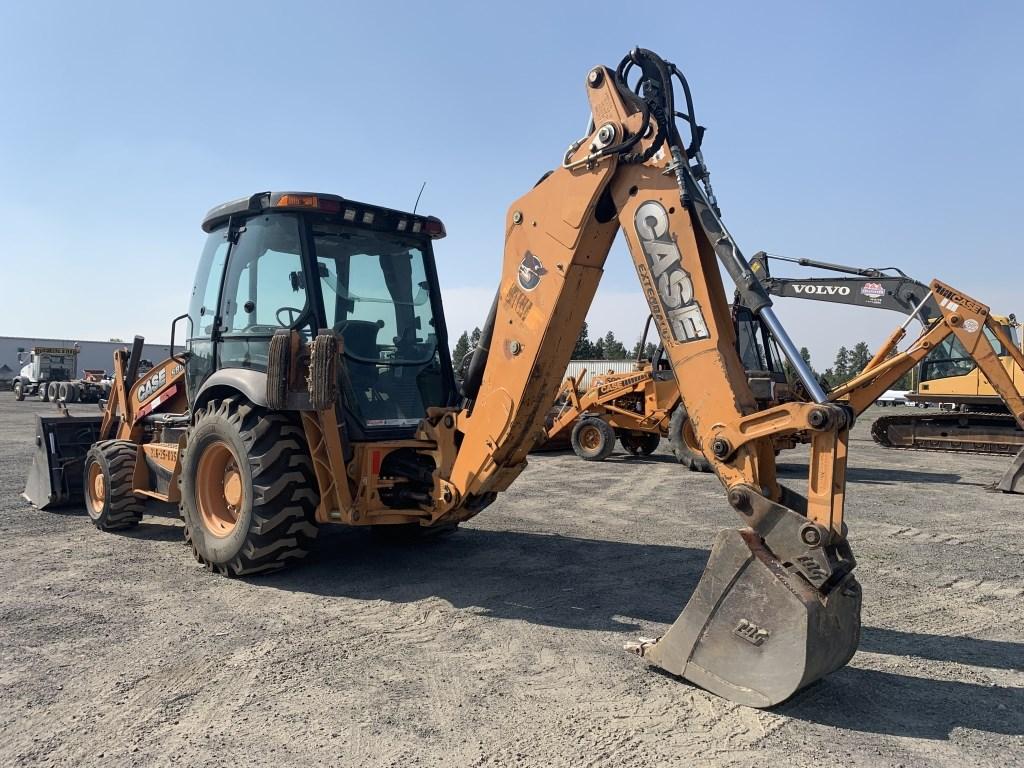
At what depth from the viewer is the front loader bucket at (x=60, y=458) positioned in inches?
322

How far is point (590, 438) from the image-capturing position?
14734 mm

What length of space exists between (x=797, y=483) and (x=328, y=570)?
321 inches

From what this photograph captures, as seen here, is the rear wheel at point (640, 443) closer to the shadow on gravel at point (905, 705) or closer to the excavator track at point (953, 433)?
the excavator track at point (953, 433)

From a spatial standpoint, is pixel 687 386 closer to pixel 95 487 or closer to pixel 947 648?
pixel 947 648

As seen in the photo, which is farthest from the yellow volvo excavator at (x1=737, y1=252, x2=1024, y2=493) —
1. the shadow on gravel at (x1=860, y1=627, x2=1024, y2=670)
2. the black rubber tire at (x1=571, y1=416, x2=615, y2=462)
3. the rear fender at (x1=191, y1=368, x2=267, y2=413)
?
the rear fender at (x1=191, y1=368, x2=267, y2=413)

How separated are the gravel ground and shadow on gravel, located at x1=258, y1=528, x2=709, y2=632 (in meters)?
0.03

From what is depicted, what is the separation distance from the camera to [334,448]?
17.8 feet

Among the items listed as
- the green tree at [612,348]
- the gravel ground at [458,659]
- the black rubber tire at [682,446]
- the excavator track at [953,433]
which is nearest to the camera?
the gravel ground at [458,659]

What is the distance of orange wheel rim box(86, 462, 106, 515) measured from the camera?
752 cm

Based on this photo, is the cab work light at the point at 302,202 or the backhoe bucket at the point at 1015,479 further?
the backhoe bucket at the point at 1015,479

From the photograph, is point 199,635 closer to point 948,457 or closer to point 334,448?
point 334,448

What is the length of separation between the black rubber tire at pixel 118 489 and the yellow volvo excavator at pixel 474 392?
0.06 ft

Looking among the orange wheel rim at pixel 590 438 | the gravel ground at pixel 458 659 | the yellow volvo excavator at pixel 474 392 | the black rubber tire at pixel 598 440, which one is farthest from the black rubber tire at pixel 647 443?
A: the yellow volvo excavator at pixel 474 392

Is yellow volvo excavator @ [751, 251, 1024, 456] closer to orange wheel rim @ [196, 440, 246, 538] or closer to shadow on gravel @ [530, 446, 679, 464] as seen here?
shadow on gravel @ [530, 446, 679, 464]
